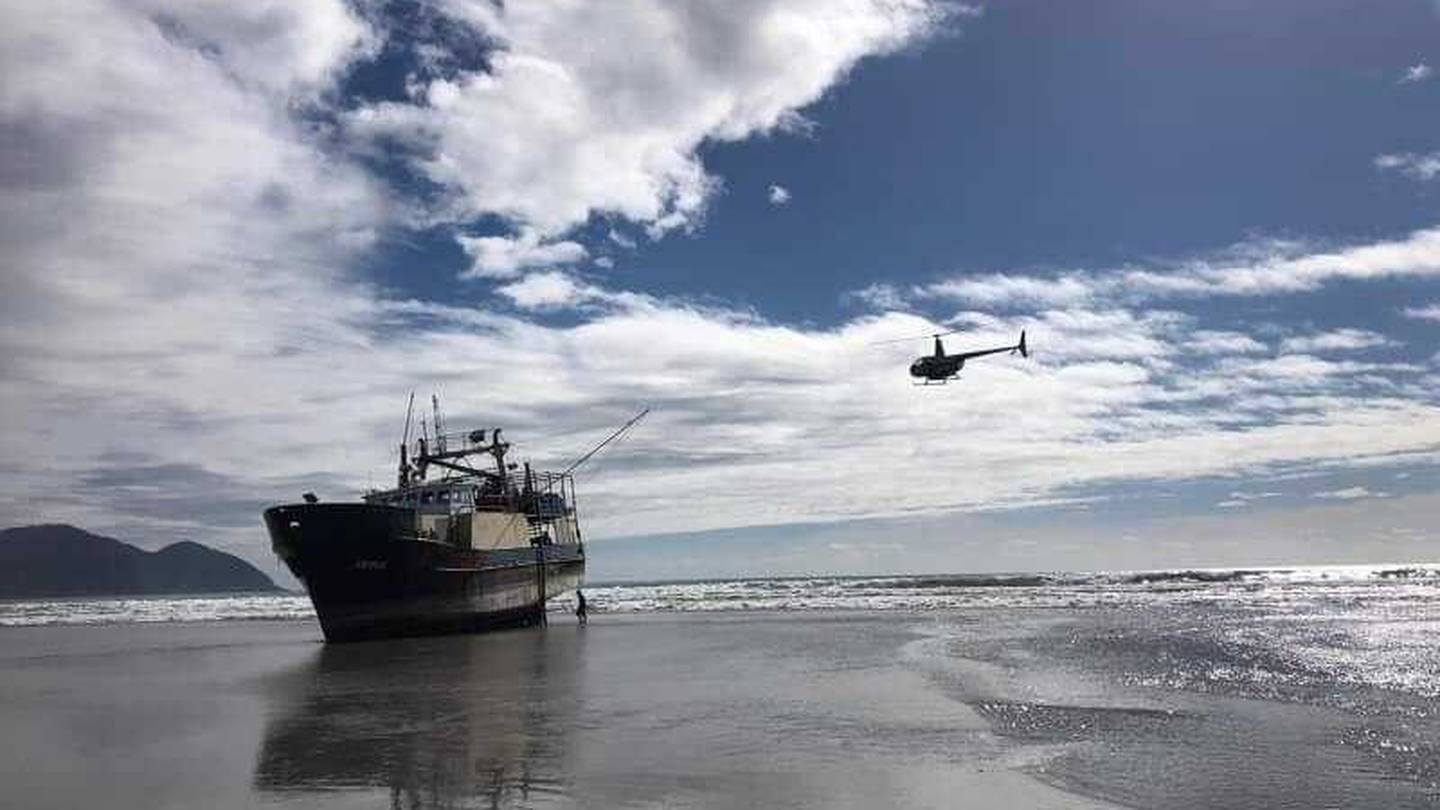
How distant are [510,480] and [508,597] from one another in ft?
27.2

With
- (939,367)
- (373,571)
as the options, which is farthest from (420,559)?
(939,367)

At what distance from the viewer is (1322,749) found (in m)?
11.6

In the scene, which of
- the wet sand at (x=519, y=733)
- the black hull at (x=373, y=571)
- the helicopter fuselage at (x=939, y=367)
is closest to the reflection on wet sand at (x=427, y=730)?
the wet sand at (x=519, y=733)

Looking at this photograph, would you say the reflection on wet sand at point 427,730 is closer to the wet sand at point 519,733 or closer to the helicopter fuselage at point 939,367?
the wet sand at point 519,733

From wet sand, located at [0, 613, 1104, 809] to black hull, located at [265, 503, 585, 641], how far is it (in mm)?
5211

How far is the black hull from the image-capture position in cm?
3278

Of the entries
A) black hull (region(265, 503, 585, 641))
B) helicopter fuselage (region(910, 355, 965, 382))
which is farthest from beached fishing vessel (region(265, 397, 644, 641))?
helicopter fuselage (region(910, 355, 965, 382))

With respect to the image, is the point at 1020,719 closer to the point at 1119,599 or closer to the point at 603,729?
the point at 603,729

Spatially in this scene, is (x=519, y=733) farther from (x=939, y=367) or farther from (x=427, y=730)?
(x=939, y=367)

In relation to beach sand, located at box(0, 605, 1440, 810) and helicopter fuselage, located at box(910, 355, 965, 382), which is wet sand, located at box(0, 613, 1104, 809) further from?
helicopter fuselage, located at box(910, 355, 965, 382)

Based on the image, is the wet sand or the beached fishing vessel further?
the beached fishing vessel

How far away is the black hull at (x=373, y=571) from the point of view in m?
32.8

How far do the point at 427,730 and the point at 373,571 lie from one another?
2046 centimetres

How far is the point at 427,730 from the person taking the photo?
1405 cm
